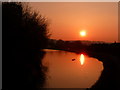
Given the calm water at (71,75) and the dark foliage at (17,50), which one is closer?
the dark foliage at (17,50)

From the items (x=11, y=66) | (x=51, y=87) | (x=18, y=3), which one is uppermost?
(x=18, y=3)

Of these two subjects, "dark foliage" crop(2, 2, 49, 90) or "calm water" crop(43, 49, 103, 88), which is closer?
"dark foliage" crop(2, 2, 49, 90)

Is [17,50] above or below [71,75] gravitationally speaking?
above

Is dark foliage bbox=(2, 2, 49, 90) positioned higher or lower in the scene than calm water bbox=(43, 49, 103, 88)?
higher

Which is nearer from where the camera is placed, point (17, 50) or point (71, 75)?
point (17, 50)

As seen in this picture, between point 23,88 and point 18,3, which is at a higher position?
point 18,3

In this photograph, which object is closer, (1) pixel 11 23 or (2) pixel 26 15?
(1) pixel 11 23

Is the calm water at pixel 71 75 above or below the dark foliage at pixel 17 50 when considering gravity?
below

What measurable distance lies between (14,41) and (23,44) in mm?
1557

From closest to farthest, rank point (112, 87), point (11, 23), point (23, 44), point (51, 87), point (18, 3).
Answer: point (112, 87) → point (51, 87) → point (11, 23) → point (23, 44) → point (18, 3)

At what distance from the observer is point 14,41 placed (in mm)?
16453

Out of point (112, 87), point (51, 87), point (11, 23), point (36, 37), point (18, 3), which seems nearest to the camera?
point (112, 87)

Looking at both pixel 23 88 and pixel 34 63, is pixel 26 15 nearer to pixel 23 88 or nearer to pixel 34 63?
pixel 34 63

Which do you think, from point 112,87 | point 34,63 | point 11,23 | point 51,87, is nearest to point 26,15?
point 34,63
